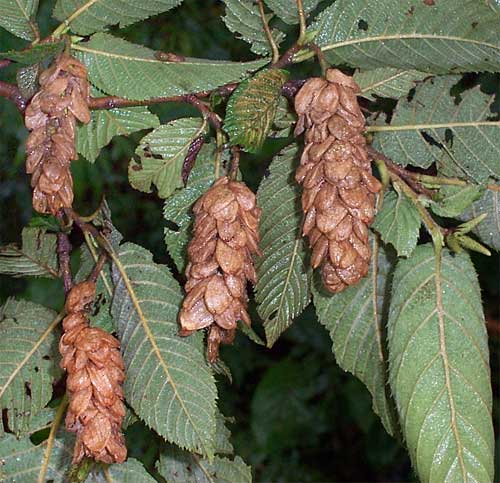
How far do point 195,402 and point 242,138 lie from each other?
1.40 ft

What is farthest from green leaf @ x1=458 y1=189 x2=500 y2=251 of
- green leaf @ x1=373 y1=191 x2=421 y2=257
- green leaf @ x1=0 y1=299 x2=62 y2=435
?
green leaf @ x1=0 y1=299 x2=62 y2=435

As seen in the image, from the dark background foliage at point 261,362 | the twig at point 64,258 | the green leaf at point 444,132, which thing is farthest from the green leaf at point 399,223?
the dark background foliage at point 261,362

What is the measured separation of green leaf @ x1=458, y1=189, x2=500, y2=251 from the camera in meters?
1.38

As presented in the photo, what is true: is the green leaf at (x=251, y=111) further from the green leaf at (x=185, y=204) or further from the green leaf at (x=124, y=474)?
the green leaf at (x=124, y=474)

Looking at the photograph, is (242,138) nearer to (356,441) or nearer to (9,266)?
(9,266)

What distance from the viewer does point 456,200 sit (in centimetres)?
128

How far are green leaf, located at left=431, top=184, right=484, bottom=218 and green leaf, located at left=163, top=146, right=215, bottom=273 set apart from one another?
1.26 feet

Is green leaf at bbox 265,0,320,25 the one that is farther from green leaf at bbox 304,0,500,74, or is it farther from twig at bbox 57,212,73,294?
twig at bbox 57,212,73,294

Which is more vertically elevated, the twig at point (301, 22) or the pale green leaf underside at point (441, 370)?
the twig at point (301, 22)

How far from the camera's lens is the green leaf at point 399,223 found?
4.15 feet

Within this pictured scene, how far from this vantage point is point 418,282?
128 cm

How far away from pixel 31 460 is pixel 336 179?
795 mm

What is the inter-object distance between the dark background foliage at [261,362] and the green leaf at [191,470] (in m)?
0.96

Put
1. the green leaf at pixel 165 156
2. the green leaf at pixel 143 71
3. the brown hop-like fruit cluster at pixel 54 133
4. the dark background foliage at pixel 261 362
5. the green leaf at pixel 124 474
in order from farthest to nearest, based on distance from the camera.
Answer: the dark background foliage at pixel 261 362 → the green leaf at pixel 124 474 → the green leaf at pixel 165 156 → the green leaf at pixel 143 71 → the brown hop-like fruit cluster at pixel 54 133
